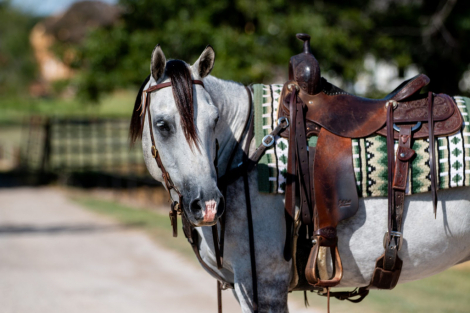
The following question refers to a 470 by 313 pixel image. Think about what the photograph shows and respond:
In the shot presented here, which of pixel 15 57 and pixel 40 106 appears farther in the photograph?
pixel 40 106

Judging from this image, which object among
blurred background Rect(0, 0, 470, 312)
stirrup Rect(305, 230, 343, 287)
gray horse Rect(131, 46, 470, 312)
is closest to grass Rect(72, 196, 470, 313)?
blurred background Rect(0, 0, 470, 312)

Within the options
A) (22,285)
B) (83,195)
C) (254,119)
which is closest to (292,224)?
(254,119)

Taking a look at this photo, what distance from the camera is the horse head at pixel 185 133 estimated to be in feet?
6.43

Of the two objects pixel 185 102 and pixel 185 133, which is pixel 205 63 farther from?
pixel 185 133

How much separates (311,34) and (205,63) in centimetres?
582

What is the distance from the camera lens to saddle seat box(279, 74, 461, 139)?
2.25 metres

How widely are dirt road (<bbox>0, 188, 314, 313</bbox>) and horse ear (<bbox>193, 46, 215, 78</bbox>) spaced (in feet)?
9.84

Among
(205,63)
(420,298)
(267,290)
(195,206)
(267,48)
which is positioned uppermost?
(267,48)

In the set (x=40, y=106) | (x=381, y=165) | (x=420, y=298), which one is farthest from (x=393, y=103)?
(x=40, y=106)

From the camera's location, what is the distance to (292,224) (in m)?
2.23

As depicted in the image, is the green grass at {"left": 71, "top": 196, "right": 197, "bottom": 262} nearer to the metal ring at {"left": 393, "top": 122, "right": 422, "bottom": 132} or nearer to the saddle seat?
the saddle seat

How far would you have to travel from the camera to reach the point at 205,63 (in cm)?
214

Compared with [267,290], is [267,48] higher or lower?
higher

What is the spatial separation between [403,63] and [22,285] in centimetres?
620
